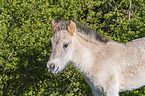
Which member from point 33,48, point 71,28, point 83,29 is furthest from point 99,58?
point 33,48

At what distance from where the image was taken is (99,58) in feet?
14.0

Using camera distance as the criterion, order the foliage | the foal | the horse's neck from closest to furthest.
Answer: the foal < the horse's neck < the foliage

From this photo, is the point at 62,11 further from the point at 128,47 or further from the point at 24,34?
the point at 128,47

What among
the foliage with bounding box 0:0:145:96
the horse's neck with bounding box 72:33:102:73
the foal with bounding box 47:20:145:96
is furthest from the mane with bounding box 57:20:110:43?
the foliage with bounding box 0:0:145:96

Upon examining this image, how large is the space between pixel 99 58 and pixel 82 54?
1.30ft

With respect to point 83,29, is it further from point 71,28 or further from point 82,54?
point 82,54

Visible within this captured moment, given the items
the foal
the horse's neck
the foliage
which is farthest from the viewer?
the foliage

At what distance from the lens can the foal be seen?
397 centimetres

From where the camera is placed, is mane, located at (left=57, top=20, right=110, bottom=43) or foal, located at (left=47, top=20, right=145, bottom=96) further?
mane, located at (left=57, top=20, right=110, bottom=43)

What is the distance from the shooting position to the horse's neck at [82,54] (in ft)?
13.6

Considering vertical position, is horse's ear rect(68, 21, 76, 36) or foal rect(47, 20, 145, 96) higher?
horse's ear rect(68, 21, 76, 36)

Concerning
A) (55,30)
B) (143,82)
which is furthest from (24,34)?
(143,82)

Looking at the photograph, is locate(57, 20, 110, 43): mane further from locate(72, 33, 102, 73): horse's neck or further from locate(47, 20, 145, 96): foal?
locate(72, 33, 102, 73): horse's neck

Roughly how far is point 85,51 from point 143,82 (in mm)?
1560
